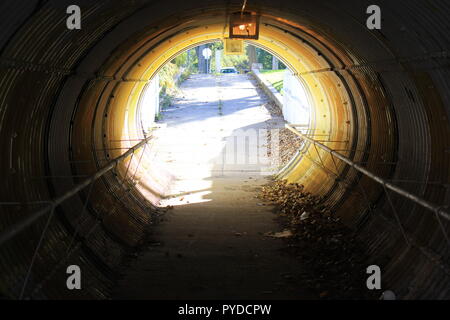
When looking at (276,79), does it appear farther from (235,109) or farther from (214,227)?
(214,227)

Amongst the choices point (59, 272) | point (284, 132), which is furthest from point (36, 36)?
point (284, 132)

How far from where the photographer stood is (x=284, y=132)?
25547mm

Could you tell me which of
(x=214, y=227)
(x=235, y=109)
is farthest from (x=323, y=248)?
(x=235, y=109)

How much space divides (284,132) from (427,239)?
57.8 ft

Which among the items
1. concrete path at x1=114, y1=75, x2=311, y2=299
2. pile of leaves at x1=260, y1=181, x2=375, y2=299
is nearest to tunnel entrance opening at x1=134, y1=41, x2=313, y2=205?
concrete path at x1=114, y1=75, x2=311, y2=299

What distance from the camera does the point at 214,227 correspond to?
1280 cm

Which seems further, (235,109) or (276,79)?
(276,79)

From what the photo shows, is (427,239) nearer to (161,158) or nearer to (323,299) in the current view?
(323,299)

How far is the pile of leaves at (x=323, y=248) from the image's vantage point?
341 inches

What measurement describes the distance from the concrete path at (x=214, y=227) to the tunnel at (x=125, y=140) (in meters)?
0.64

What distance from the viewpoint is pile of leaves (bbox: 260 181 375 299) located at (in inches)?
341

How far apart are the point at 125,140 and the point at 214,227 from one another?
146 inches

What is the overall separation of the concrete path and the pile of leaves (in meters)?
0.26

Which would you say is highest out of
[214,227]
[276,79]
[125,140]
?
[276,79]
